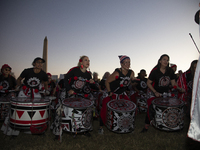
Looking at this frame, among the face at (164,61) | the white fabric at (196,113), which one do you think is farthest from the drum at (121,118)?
the white fabric at (196,113)

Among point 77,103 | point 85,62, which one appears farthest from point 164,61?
point 77,103

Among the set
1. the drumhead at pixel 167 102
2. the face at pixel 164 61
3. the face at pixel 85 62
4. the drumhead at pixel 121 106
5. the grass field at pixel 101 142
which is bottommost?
the grass field at pixel 101 142

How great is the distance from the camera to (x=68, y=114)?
10.0 ft

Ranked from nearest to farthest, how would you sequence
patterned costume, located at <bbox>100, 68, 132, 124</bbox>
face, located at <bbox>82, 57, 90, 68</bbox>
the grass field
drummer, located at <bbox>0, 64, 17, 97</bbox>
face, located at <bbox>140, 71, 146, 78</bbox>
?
the grass field → patterned costume, located at <bbox>100, 68, 132, 124</bbox> → face, located at <bbox>82, 57, 90, 68</bbox> → drummer, located at <bbox>0, 64, 17, 97</bbox> → face, located at <bbox>140, 71, 146, 78</bbox>

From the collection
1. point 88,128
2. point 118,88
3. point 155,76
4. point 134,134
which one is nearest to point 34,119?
point 88,128

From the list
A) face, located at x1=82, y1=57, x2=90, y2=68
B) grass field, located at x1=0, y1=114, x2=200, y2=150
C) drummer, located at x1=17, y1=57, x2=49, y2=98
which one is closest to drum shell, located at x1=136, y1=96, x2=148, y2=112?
grass field, located at x1=0, y1=114, x2=200, y2=150

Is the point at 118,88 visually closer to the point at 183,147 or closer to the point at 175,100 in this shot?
the point at 175,100

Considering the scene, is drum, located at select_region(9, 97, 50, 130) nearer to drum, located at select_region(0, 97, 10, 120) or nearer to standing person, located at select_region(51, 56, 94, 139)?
standing person, located at select_region(51, 56, 94, 139)

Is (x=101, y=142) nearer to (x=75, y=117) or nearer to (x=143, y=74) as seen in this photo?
(x=75, y=117)

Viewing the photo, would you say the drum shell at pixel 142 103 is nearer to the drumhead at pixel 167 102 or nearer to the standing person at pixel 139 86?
the standing person at pixel 139 86

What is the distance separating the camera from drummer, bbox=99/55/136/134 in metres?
3.72

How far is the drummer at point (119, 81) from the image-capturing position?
3.72 m

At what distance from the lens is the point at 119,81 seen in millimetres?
3746

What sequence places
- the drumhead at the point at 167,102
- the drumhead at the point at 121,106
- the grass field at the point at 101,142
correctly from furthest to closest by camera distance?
the drumhead at the point at 167,102, the drumhead at the point at 121,106, the grass field at the point at 101,142
